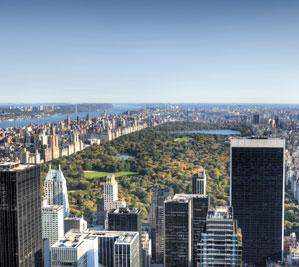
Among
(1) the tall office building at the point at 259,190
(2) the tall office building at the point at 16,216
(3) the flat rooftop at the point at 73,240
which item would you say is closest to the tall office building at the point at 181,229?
(1) the tall office building at the point at 259,190

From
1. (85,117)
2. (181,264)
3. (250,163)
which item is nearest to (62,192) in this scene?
(85,117)

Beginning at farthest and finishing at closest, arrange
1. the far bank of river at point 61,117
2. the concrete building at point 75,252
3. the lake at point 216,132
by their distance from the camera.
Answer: the lake at point 216,132
the far bank of river at point 61,117
the concrete building at point 75,252

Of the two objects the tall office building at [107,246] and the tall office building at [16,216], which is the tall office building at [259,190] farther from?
the tall office building at [16,216]

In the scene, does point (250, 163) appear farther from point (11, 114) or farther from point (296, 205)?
point (11, 114)

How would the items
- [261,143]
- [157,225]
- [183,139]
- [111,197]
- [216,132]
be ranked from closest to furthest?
[261,143]
[157,225]
[111,197]
[216,132]
[183,139]

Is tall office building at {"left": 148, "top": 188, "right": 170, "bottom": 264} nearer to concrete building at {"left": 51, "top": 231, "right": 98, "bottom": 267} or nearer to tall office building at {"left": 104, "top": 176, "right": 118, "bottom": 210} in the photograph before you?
tall office building at {"left": 104, "top": 176, "right": 118, "bottom": 210}

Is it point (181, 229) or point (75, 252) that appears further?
point (181, 229)

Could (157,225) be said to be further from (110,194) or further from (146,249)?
(110,194)

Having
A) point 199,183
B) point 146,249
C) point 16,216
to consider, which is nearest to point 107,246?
point 146,249

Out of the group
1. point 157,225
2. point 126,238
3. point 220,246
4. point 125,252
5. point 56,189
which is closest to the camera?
point 220,246
